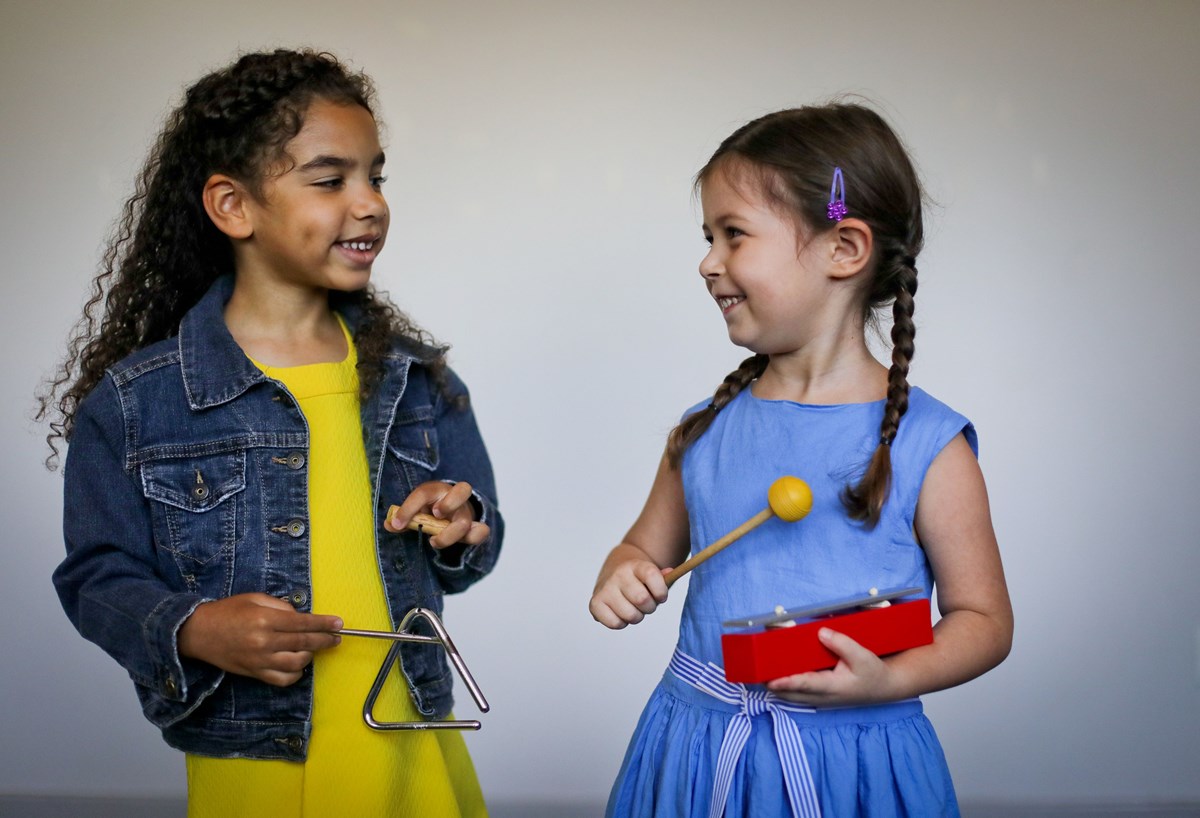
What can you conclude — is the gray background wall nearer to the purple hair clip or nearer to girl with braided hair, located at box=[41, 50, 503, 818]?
girl with braided hair, located at box=[41, 50, 503, 818]

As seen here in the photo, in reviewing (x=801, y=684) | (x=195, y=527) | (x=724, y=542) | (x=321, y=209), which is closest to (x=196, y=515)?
(x=195, y=527)

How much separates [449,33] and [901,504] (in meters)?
1.80

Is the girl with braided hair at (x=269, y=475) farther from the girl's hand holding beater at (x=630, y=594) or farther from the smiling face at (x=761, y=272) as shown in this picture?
the smiling face at (x=761, y=272)

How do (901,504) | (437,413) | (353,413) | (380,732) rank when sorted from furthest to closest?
1. (437,413)
2. (353,413)
3. (380,732)
4. (901,504)

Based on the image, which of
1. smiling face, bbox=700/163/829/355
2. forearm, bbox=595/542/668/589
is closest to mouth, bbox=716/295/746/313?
smiling face, bbox=700/163/829/355

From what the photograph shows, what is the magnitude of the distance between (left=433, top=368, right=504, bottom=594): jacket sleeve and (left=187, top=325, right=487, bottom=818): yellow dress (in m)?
0.12

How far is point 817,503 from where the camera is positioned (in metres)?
1.38

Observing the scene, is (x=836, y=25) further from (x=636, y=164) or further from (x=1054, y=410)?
(x=1054, y=410)

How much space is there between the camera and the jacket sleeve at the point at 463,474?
1.58m

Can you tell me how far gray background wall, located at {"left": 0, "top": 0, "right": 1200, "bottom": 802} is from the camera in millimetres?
2674

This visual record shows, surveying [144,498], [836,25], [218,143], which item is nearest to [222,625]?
[144,498]

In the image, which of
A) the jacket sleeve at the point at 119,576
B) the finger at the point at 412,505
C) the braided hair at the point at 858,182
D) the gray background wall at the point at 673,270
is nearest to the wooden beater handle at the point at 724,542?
the braided hair at the point at 858,182

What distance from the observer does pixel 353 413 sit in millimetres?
1554

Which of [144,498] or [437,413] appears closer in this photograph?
[144,498]
